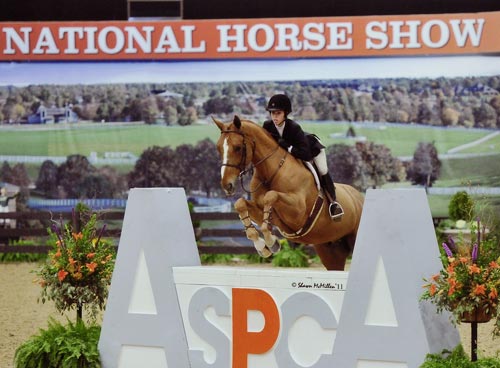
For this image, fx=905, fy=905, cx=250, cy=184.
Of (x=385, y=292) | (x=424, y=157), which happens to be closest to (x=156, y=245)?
(x=385, y=292)

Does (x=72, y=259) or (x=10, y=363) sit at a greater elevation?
(x=72, y=259)

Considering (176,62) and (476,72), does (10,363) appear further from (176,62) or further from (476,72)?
(476,72)

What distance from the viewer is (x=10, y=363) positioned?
7.19 meters

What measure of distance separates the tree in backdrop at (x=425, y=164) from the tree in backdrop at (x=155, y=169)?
3784 mm

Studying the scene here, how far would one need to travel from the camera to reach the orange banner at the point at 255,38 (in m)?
13.7

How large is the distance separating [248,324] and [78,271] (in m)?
1.41

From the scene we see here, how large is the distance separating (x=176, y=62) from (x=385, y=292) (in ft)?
32.5

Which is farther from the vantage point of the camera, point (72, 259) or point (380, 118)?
point (380, 118)

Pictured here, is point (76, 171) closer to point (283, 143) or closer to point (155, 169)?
point (155, 169)

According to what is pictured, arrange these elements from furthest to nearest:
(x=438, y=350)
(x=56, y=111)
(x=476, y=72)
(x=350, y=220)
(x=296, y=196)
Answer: (x=56, y=111), (x=476, y=72), (x=350, y=220), (x=296, y=196), (x=438, y=350)

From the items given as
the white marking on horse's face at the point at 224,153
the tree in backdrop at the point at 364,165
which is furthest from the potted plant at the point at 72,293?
the tree in backdrop at the point at 364,165

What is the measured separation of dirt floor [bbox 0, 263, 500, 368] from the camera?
7.95 m

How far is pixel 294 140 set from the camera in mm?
6879

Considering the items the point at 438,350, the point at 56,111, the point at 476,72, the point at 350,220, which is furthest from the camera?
the point at 56,111
